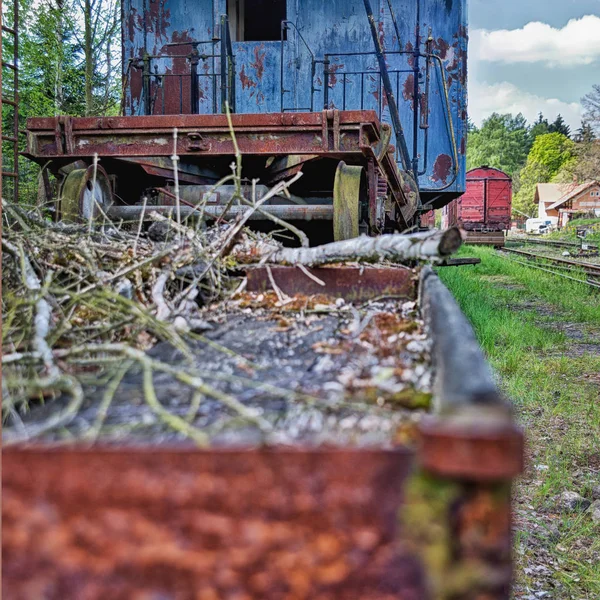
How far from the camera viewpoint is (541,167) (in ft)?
260

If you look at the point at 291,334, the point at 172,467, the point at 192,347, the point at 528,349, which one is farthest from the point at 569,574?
the point at 528,349

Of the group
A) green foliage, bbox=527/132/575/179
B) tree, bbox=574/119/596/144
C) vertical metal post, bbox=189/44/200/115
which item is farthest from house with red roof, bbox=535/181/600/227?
vertical metal post, bbox=189/44/200/115

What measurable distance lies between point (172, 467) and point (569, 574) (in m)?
2.49

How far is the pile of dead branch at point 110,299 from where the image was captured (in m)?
0.92

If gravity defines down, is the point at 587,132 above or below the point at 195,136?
above

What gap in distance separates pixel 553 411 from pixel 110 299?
3337 mm

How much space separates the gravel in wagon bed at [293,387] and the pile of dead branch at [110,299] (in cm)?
2

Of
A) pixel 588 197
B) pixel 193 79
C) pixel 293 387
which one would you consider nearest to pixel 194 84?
pixel 193 79

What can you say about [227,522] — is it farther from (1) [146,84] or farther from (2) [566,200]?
(2) [566,200]

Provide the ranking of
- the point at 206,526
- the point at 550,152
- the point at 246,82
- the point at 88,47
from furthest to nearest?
the point at 550,152 < the point at 88,47 < the point at 246,82 < the point at 206,526

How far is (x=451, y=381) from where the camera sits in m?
0.62

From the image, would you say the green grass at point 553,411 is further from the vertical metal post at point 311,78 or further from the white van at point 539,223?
the white van at point 539,223

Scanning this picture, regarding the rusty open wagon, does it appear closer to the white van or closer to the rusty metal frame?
the rusty metal frame

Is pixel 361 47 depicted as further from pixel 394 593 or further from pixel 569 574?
pixel 394 593
